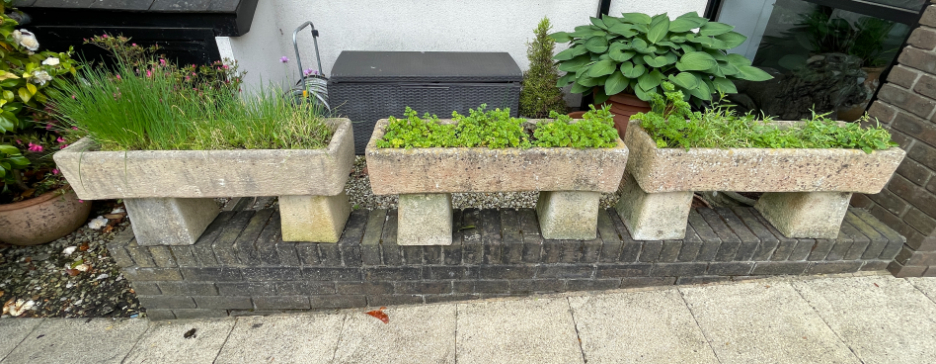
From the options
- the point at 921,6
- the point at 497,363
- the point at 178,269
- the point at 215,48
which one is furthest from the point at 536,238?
the point at 215,48

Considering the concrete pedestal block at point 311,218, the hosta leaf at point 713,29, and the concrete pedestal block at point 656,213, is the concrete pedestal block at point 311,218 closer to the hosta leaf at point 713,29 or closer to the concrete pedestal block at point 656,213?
the concrete pedestal block at point 656,213

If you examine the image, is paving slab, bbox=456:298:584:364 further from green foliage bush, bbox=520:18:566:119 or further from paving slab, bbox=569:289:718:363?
green foliage bush, bbox=520:18:566:119

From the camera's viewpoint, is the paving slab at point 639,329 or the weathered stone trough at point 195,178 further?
the paving slab at point 639,329

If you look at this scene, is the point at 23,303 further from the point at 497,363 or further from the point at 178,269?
the point at 497,363

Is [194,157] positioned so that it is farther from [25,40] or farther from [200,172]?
[25,40]

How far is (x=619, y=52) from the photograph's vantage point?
2471 millimetres

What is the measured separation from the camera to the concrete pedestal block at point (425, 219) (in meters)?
1.68

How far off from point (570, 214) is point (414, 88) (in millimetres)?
1568

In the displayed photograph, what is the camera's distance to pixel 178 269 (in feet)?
5.93

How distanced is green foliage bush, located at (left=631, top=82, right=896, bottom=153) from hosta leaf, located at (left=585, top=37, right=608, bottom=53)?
3.03 ft

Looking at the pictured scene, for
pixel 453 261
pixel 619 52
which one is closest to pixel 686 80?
pixel 619 52

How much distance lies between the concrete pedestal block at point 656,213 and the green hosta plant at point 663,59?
30.2 inches

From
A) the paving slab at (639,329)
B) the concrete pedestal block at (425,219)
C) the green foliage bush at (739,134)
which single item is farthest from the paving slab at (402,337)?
the green foliage bush at (739,134)

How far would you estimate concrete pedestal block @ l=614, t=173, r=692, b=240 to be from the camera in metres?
1.74
